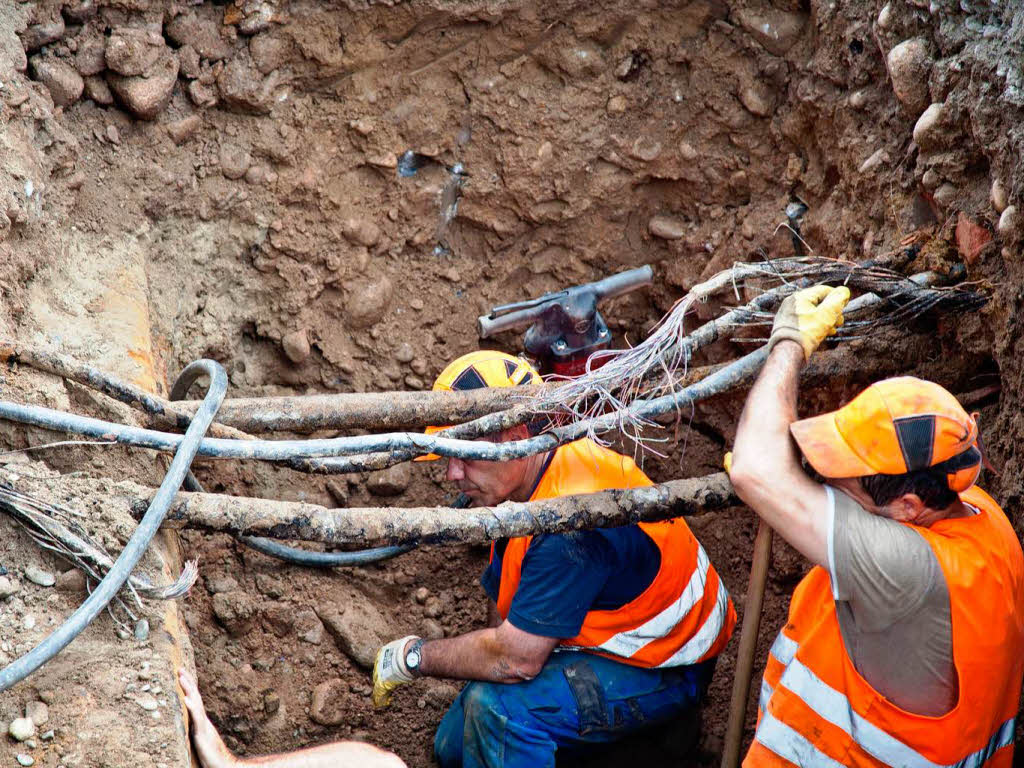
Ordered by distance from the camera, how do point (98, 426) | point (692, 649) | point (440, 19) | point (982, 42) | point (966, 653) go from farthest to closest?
point (440, 19), point (692, 649), point (982, 42), point (98, 426), point (966, 653)

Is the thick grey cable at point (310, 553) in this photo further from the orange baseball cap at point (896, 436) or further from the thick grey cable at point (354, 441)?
the orange baseball cap at point (896, 436)

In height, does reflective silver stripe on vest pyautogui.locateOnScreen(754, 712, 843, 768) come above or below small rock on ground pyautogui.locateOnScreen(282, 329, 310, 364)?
below

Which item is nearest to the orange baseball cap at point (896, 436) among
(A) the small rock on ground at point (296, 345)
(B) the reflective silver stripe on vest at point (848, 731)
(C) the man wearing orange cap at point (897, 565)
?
(C) the man wearing orange cap at point (897, 565)

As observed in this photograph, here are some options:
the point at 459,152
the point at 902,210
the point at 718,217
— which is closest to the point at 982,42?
the point at 902,210

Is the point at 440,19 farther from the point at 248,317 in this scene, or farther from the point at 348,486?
the point at 348,486

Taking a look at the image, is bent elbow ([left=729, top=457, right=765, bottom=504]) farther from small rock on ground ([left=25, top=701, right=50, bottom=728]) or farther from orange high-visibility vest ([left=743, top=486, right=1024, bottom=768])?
small rock on ground ([left=25, top=701, right=50, bottom=728])

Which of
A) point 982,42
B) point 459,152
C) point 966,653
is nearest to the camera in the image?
point 966,653

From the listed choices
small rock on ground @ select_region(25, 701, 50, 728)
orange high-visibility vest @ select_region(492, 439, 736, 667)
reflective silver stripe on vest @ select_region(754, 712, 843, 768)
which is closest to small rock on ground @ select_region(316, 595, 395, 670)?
orange high-visibility vest @ select_region(492, 439, 736, 667)

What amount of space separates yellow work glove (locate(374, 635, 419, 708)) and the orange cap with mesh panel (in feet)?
2.29

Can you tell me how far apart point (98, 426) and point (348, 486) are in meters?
1.56

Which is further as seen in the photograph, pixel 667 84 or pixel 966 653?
pixel 667 84

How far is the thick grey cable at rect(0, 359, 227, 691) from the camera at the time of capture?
216cm

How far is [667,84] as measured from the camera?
417cm

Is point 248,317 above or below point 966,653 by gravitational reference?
above
